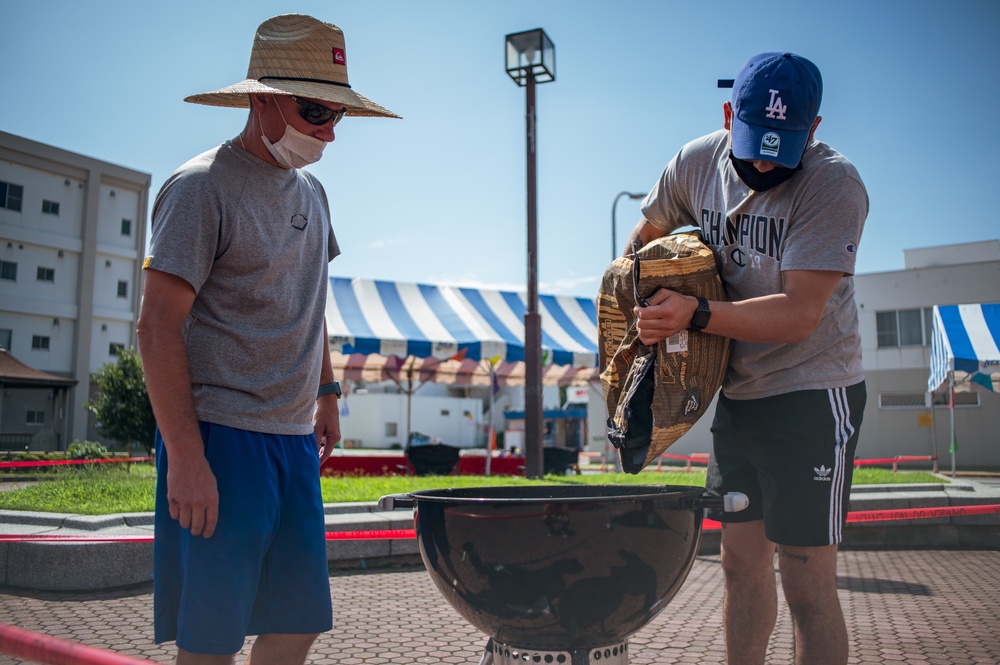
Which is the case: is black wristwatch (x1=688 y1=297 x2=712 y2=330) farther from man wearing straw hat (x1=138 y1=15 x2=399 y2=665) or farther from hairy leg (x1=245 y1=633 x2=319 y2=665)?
hairy leg (x1=245 y1=633 x2=319 y2=665)

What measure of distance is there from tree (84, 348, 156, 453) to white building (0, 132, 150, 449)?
422 cm

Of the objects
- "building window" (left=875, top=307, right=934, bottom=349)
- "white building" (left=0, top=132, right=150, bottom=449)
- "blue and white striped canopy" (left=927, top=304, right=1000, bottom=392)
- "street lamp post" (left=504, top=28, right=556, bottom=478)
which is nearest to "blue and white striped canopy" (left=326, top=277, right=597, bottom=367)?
Answer: "street lamp post" (left=504, top=28, right=556, bottom=478)

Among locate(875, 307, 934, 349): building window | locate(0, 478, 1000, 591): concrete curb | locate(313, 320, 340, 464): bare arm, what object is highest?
locate(875, 307, 934, 349): building window

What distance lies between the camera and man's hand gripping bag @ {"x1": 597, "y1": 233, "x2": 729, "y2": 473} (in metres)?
2.07

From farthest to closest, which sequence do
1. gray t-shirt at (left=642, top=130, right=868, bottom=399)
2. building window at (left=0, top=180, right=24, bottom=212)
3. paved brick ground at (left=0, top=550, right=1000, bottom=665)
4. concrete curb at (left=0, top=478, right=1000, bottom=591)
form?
building window at (left=0, top=180, right=24, bottom=212) → concrete curb at (left=0, top=478, right=1000, bottom=591) → paved brick ground at (left=0, top=550, right=1000, bottom=665) → gray t-shirt at (left=642, top=130, right=868, bottom=399)

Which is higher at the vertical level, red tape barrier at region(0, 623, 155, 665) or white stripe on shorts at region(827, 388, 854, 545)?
white stripe on shorts at region(827, 388, 854, 545)

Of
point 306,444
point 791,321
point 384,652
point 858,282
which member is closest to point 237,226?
point 306,444

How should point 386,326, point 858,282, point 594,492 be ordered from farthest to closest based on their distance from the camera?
point 858,282 → point 386,326 → point 594,492

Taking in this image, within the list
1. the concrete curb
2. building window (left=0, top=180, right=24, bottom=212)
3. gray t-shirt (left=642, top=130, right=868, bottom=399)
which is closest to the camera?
gray t-shirt (left=642, top=130, right=868, bottom=399)

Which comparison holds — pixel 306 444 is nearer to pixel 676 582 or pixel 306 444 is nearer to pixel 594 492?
pixel 594 492

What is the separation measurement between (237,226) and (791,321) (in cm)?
148

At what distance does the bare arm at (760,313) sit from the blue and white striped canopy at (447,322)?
11.7 m

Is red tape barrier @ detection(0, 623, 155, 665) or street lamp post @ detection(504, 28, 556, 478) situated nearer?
red tape barrier @ detection(0, 623, 155, 665)

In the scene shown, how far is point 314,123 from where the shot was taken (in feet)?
6.70
